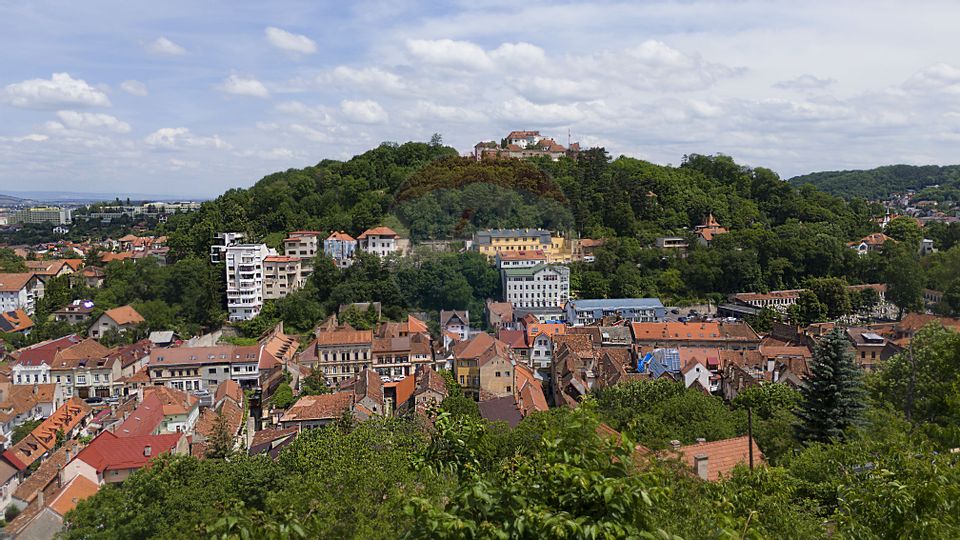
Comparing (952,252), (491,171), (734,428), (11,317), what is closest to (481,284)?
(491,171)

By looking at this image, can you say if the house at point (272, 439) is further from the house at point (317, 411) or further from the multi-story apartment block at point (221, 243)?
the multi-story apartment block at point (221, 243)

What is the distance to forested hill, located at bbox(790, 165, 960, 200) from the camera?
119m

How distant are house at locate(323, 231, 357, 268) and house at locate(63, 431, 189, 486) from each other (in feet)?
79.5

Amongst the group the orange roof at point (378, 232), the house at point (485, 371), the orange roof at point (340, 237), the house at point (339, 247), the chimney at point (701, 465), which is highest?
the orange roof at point (378, 232)

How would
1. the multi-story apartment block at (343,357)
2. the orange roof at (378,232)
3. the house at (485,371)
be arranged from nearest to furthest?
the house at (485,371) < the multi-story apartment block at (343,357) < the orange roof at (378,232)

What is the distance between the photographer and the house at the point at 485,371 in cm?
2677

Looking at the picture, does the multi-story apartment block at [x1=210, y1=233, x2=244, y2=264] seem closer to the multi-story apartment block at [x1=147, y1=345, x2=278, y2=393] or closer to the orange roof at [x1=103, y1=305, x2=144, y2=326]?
the orange roof at [x1=103, y1=305, x2=144, y2=326]

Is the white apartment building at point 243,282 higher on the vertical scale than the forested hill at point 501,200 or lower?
lower

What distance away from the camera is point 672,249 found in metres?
47.7

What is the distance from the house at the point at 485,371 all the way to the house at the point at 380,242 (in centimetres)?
1776

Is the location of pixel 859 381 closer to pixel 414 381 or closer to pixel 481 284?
pixel 414 381

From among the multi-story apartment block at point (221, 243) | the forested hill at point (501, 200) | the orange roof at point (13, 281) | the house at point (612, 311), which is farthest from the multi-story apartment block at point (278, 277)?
the orange roof at point (13, 281)

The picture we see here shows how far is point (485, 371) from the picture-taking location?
26875 mm

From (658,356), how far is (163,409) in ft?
64.4
